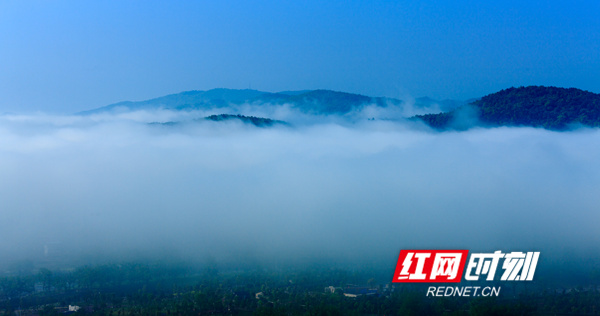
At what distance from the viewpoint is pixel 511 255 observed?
20.5 metres

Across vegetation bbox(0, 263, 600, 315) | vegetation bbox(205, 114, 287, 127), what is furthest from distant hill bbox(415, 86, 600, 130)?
vegetation bbox(0, 263, 600, 315)

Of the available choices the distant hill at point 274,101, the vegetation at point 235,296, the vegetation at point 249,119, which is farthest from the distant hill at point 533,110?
the vegetation at point 235,296

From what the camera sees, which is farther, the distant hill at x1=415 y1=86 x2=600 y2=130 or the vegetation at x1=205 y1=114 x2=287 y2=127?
the vegetation at x1=205 y1=114 x2=287 y2=127

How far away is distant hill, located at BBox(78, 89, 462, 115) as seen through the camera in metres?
73.6

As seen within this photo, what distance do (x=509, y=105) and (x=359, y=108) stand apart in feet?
74.0

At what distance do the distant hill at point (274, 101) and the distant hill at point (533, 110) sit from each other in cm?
1357

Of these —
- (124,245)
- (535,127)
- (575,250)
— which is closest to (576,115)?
(535,127)

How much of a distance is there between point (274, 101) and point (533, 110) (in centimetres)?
3502

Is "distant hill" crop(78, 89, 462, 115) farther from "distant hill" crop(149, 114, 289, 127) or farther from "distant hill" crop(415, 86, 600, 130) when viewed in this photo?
"distant hill" crop(415, 86, 600, 130)

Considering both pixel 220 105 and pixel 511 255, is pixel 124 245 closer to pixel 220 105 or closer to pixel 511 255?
pixel 511 255

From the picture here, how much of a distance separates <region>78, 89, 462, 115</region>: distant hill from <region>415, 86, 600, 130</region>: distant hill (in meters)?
→ 13.6

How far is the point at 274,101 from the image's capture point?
256 ft

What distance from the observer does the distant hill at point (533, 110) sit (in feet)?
168

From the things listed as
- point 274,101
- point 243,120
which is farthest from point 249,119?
point 274,101
